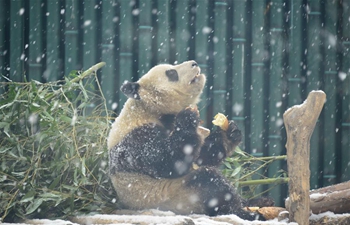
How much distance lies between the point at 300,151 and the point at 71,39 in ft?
8.22

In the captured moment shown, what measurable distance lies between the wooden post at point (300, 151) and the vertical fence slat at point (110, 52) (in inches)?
84.1

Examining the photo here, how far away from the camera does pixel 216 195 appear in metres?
3.65

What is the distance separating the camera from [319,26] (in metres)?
Answer: 5.34

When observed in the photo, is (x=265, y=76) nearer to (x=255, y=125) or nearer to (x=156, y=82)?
(x=255, y=125)

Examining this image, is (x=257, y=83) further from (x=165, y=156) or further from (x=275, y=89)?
(x=165, y=156)

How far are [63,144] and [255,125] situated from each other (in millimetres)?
1722

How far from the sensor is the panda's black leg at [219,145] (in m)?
3.99

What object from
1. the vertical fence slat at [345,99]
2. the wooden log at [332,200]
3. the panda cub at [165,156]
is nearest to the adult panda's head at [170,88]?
the panda cub at [165,156]

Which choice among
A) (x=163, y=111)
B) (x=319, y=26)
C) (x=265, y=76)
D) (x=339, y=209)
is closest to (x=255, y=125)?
(x=265, y=76)

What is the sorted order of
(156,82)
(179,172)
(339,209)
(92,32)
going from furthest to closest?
(92,32) < (156,82) < (179,172) < (339,209)

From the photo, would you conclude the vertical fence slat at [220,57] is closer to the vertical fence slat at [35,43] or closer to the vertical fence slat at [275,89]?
the vertical fence slat at [275,89]

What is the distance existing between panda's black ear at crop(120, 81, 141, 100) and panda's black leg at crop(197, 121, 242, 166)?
0.56 metres

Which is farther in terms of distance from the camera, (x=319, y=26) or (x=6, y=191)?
(x=319, y=26)

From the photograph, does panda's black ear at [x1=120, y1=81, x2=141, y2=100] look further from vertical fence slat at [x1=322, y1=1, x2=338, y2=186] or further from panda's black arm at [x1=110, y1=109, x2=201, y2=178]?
vertical fence slat at [x1=322, y1=1, x2=338, y2=186]
